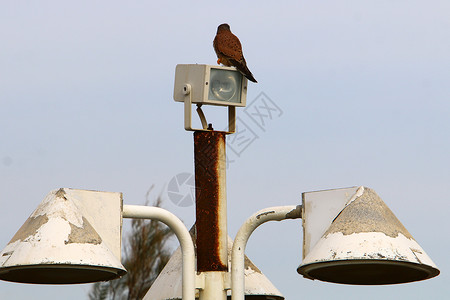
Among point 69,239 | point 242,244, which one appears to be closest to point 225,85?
point 242,244

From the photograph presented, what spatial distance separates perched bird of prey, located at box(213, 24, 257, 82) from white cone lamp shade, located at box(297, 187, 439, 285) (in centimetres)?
173

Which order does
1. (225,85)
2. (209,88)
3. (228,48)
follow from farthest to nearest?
(228,48) < (225,85) < (209,88)

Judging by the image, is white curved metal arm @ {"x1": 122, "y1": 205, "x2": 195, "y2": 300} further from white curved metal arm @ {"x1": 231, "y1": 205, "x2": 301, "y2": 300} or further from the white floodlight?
the white floodlight

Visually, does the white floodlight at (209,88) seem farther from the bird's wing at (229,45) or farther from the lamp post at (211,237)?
the bird's wing at (229,45)

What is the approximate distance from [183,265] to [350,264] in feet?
3.01

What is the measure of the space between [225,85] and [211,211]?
2.49 feet

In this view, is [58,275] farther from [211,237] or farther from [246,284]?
[246,284]

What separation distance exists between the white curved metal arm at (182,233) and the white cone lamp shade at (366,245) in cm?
63

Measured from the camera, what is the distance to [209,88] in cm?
541

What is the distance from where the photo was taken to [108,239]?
15.1 ft

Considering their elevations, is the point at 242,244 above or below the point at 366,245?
above

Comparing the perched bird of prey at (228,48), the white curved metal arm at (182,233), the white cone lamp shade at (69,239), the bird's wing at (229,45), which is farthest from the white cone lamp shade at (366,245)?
the bird's wing at (229,45)

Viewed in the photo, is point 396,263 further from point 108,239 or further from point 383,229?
point 108,239

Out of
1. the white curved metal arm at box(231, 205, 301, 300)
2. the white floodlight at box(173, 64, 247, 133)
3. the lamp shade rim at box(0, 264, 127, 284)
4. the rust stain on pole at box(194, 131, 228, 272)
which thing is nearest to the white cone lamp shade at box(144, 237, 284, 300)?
the rust stain on pole at box(194, 131, 228, 272)
